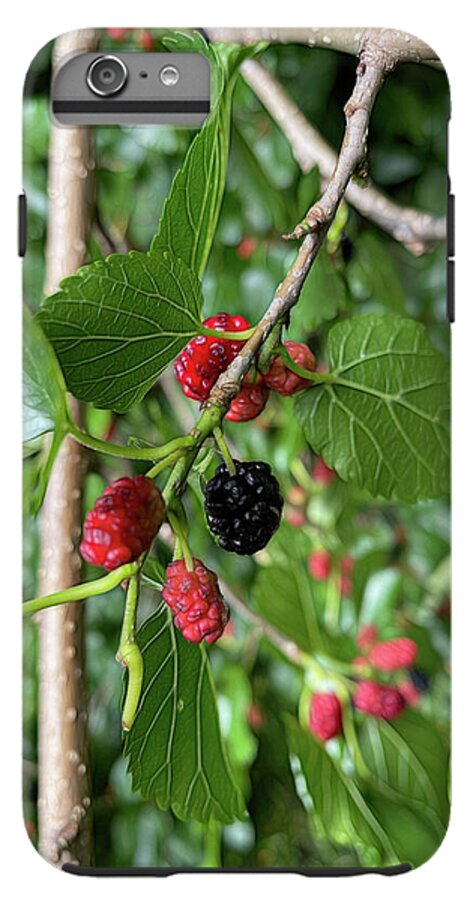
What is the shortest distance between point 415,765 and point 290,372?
10.0 inches

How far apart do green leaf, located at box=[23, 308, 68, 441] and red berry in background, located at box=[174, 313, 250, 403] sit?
0.23 ft

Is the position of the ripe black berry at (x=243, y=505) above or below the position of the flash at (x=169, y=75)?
below

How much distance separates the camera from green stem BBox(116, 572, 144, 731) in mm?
876

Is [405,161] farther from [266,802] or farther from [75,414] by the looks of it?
[266,802]

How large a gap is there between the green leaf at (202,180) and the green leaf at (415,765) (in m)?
0.31

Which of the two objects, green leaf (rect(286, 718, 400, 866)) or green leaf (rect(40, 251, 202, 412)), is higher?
green leaf (rect(40, 251, 202, 412))

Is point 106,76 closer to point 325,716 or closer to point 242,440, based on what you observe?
point 242,440

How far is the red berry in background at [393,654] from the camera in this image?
3.14 feet

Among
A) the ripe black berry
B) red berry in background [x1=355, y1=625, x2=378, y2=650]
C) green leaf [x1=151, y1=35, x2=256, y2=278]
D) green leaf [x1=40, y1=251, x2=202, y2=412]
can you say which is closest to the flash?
green leaf [x1=151, y1=35, x2=256, y2=278]

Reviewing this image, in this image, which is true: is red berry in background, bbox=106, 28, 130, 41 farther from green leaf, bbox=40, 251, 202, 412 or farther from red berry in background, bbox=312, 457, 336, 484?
red berry in background, bbox=312, 457, 336, 484

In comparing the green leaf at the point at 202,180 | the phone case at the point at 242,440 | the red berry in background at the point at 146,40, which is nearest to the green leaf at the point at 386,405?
the phone case at the point at 242,440

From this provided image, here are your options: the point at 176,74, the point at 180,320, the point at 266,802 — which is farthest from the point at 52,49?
the point at 266,802

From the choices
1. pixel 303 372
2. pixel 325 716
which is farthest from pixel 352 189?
pixel 325 716

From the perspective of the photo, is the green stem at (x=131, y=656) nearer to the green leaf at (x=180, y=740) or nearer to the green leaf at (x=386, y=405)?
the green leaf at (x=180, y=740)
